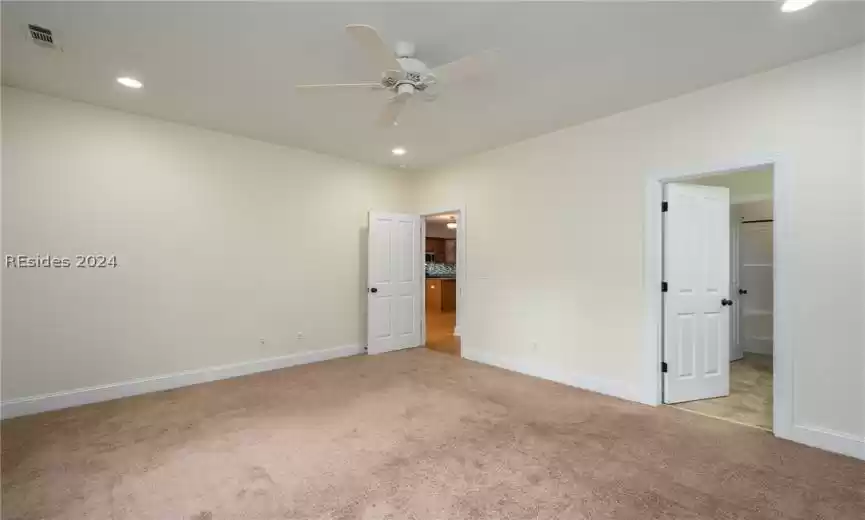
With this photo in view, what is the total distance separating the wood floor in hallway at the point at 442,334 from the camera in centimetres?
575

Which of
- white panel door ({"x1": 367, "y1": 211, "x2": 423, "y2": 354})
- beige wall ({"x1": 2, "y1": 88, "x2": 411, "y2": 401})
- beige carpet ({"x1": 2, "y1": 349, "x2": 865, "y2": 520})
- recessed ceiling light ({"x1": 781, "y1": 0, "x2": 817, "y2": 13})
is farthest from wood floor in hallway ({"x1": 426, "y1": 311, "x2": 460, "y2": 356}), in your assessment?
recessed ceiling light ({"x1": 781, "y1": 0, "x2": 817, "y2": 13})

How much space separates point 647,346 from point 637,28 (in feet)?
8.23

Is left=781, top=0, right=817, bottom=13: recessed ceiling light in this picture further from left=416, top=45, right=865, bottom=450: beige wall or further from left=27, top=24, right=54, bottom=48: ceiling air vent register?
left=27, top=24, right=54, bottom=48: ceiling air vent register

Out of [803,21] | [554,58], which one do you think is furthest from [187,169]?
[803,21]

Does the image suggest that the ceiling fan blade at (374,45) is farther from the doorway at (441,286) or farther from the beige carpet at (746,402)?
the beige carpet at (746,402)

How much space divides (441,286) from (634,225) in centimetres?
627

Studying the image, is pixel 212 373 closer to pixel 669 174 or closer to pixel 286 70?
pixel 286 70

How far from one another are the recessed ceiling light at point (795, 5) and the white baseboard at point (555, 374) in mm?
2891

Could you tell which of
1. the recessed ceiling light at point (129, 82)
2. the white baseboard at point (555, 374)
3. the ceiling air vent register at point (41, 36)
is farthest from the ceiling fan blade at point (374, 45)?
the white baseboard at point (555, 374)

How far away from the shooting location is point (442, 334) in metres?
6.81

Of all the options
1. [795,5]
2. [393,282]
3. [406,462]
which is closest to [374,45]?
[795,5]

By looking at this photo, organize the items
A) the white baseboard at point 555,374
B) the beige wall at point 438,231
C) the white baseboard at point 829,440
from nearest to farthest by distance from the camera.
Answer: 1. the white baseboard at point 829,440
2. the white baseboard at point 555,374
3. the beige wall at point 438,231

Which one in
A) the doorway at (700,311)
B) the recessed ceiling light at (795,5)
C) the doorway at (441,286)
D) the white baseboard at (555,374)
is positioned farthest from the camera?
the doorway at (441,286)

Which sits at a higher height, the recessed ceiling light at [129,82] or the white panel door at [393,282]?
the recessed ceiling light at [129,82]
